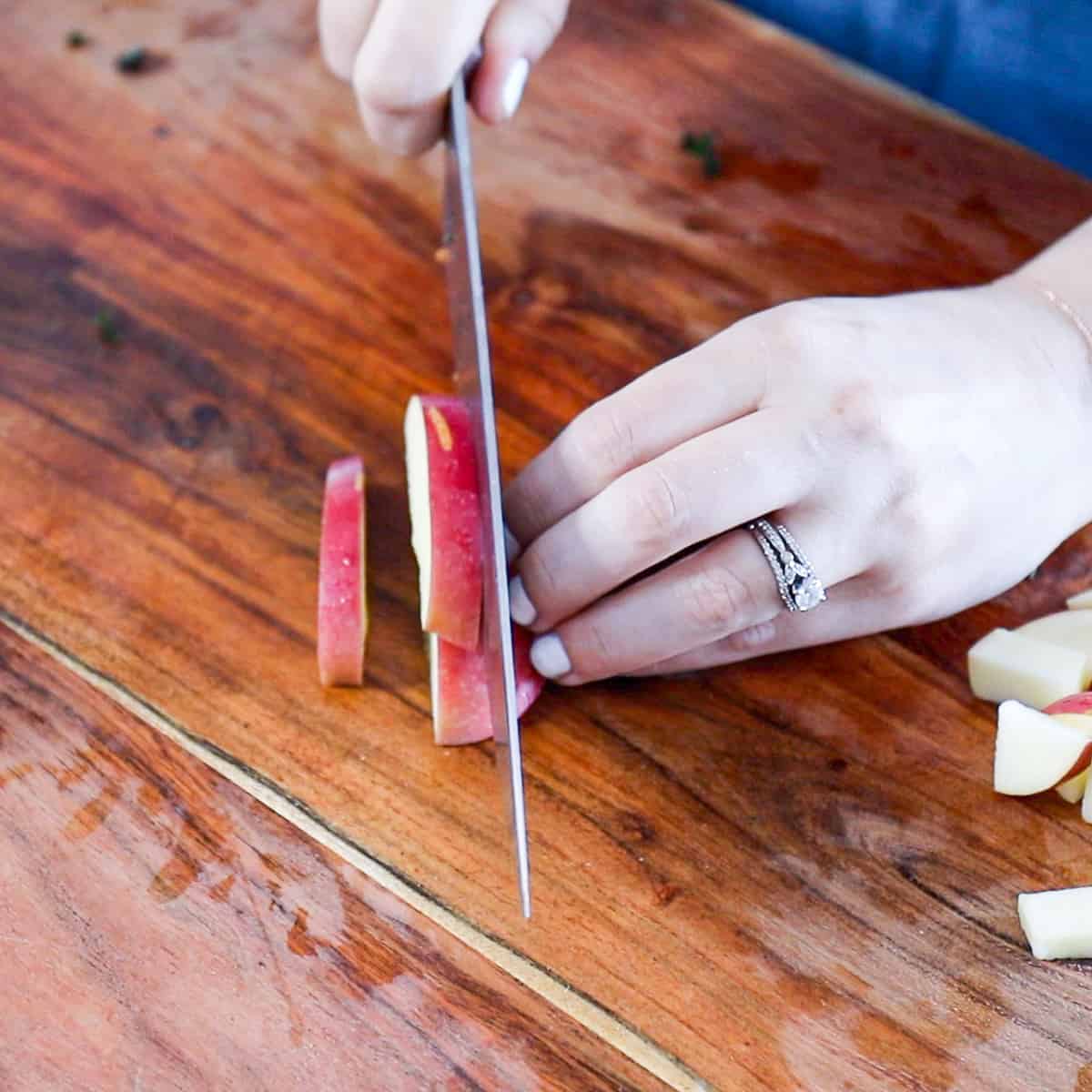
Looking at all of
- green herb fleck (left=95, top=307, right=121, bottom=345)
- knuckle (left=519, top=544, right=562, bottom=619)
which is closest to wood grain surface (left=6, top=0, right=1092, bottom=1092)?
green herb fleck (left=95, top=307, right=121, bottom=345)

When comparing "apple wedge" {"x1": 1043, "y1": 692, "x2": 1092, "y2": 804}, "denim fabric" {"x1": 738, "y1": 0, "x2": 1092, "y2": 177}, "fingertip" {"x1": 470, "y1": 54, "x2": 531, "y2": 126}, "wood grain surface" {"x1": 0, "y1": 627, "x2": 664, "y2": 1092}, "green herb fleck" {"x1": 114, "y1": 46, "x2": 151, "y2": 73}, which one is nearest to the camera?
"wood grain surface" {"x1": 0, "y1": 627, "x2": 664, "y2": 1092}

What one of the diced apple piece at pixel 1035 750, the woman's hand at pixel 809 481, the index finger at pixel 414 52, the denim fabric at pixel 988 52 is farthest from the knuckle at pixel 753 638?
the denim fabric at pixel 988 52

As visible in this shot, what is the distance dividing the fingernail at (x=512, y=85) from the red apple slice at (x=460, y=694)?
68 centimetres

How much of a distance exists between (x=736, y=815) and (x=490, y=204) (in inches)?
35.6

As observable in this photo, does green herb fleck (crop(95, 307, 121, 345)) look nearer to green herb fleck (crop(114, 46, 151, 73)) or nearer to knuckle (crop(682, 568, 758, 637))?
green herb fleck (crop(114, 46, 151, 73))

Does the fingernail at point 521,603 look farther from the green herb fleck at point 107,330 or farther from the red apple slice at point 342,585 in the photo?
the green herb fleck at point 107,330

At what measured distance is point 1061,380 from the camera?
53.1 inches

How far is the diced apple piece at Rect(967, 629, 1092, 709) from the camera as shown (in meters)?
1.29

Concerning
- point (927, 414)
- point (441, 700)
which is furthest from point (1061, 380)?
point (441, 700)

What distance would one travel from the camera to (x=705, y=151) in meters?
1.82

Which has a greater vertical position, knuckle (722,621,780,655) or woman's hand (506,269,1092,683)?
woman's hand (506,269,1092,683)

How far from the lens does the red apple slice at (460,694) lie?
1.29 meters

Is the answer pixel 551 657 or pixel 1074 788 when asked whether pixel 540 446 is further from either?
pixel 1074 788

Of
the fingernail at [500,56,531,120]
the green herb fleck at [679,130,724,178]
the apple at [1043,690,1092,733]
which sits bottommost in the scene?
the apple at [1043,690,1092,733]
